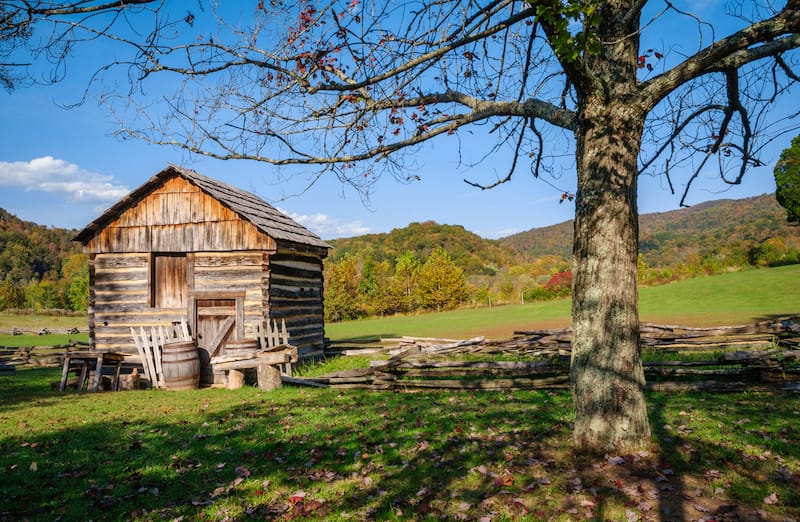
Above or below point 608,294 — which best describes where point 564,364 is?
below

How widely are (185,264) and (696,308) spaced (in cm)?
2707

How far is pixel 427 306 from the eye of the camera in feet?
189

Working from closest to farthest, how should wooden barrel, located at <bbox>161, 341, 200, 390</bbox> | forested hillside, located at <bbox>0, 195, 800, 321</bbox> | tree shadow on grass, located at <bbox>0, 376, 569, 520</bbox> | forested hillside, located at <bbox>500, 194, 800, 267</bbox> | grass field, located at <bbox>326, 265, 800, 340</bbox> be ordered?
tree shadow on grass, located at <bbox>0, 376, 569, 520</bbox> < wooden barrel, located at <bbox>161, 341, 200, 390</bbox> < grass field, located at <bbox>326, 265, 800, 340</bbox> < forested hillside, located at <bbox>0, 195, 800, 321</bbox> < forested hillside, located at <bbox>500, 194, 800, 267</bbox>

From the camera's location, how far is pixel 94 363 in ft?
43.4

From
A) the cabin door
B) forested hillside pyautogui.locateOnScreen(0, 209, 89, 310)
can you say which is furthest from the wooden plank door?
forested hillside pyautogui.locateOnScreen(0, 209, 89, 310)

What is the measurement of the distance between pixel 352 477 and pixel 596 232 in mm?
3642

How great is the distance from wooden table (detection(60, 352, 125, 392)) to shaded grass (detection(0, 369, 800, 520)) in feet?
12.1

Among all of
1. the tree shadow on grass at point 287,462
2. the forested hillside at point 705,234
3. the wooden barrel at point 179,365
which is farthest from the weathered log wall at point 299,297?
the forested hillside at point 705,234

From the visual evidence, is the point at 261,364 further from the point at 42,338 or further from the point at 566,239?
the point at 566,239

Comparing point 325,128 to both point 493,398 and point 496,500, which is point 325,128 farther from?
point 493,398

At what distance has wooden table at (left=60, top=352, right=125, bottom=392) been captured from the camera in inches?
486

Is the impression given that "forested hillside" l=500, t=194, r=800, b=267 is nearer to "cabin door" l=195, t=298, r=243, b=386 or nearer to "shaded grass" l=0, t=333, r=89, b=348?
"cabin door" l=195, t=298, r=243, b=386

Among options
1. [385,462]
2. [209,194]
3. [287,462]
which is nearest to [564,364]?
[385,462]

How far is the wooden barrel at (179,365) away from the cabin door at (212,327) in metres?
1.02
